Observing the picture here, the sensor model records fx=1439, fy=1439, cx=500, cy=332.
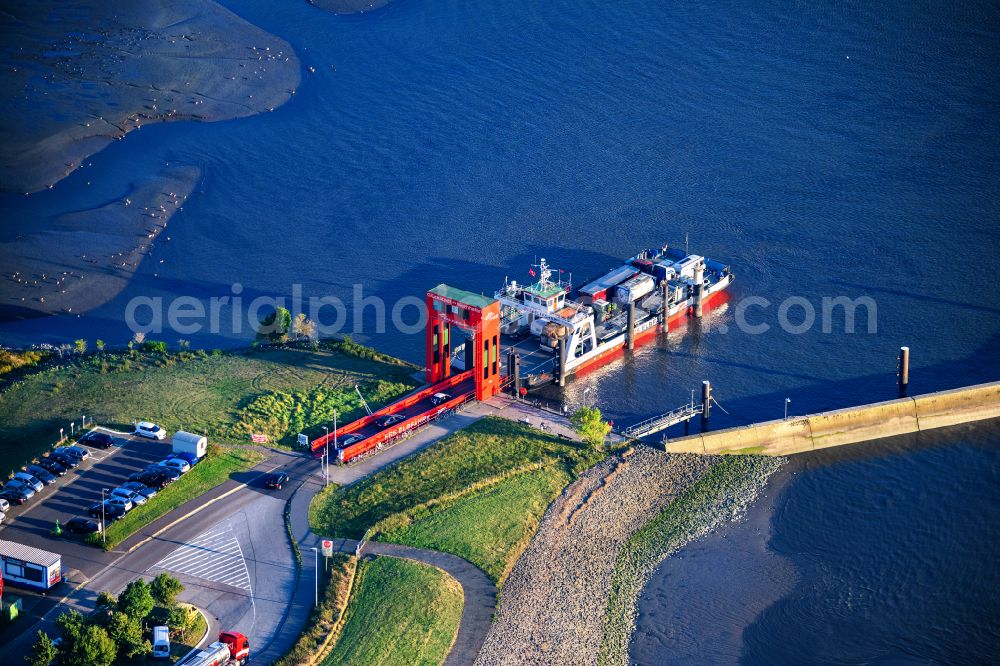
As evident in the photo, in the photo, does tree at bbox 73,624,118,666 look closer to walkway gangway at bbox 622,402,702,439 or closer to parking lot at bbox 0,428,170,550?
parking lot at bbox 0,428,170,550

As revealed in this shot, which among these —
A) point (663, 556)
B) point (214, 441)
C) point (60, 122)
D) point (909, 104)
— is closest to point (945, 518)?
point (663, 556)

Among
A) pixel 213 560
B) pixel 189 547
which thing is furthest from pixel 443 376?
pixel 213 560

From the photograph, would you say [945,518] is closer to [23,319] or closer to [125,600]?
[125,600]

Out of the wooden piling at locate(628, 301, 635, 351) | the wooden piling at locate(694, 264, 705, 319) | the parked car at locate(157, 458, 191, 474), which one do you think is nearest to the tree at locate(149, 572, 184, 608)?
the parked car at locate(157, 458, 191, 474)

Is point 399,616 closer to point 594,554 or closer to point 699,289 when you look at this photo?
point 594,554

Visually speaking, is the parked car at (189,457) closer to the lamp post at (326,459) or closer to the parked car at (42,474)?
A: the parked car at (42,474)

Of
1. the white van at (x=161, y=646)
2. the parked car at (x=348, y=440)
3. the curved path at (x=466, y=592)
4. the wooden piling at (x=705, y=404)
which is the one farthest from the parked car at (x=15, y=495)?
the wooden piling at (x=705, y=404)
